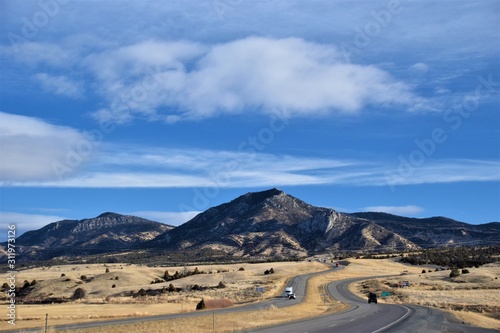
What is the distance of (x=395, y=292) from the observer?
8256cm

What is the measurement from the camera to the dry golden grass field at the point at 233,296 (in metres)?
42.8

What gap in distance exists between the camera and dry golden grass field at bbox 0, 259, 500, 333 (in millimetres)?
42750

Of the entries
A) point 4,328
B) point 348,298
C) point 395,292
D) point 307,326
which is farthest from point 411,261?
point 4,328

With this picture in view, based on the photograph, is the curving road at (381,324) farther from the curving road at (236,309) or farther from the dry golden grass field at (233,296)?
the curving road at (236,309)

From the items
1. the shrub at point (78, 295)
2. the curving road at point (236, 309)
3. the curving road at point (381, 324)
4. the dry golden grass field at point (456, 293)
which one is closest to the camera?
the curving road at point (381, 324)

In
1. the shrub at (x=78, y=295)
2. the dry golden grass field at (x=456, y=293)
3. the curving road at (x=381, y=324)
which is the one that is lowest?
the dry golden grass field at (x=456, y=293)

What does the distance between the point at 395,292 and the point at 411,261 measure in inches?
2950

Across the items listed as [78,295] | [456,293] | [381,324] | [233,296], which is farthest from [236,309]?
[456,293]

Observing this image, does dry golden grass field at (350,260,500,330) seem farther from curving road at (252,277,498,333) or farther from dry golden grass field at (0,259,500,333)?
curving road at (252,277,498,333)

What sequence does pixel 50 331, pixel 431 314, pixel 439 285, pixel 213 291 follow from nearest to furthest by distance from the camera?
pixel 50 331, pixel 431 314, pixel 213 291, pixel 439 285

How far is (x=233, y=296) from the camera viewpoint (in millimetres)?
73500

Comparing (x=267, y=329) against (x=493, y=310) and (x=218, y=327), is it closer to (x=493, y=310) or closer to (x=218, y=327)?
(x=218, y=327)

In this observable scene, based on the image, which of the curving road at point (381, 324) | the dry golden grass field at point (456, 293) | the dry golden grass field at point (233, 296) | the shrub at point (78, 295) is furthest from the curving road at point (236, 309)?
the shrub at point (78, 295)

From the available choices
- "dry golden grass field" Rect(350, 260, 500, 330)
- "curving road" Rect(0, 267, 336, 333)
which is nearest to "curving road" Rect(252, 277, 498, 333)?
"dry golden grass field" Rect(350, 260, 500, 330)
